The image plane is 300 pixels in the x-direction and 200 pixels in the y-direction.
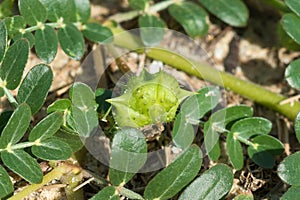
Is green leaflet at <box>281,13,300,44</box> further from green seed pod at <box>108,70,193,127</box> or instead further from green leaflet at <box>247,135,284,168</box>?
green seed pod at <box>108,70,193,127</box>

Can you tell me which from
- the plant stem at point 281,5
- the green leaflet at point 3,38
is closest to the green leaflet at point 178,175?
the green leaflet at point 3,38

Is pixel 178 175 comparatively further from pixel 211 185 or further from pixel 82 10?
pixel 82 10

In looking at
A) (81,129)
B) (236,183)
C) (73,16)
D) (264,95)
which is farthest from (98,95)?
(264,95)

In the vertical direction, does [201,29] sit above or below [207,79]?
above

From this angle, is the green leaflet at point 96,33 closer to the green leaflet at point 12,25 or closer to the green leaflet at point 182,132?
the green leaflet at point 12,25

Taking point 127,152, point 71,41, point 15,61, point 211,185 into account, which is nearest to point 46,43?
point 71,41

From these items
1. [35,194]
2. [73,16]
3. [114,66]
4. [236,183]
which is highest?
[73,16]

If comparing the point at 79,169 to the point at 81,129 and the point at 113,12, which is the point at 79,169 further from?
the point at 113,12

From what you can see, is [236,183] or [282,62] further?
[282,62]

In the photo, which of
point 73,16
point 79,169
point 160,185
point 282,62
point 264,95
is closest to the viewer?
point 160,185
